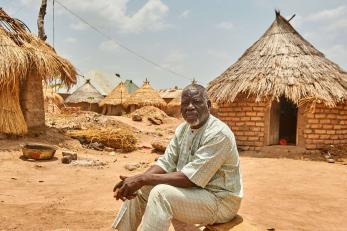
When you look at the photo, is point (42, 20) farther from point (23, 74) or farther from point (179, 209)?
point (179, 209)

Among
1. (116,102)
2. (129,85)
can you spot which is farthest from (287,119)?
(129,85)

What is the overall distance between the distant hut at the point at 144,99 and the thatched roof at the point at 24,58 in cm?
1418

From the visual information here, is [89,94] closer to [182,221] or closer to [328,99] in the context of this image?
[328,99]

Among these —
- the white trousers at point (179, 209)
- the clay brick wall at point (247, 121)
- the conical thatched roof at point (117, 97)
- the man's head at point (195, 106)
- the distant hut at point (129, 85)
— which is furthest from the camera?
the distant hut at point (129, 85)

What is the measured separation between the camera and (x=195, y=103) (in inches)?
112

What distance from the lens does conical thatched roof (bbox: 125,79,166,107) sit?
25.7 meters

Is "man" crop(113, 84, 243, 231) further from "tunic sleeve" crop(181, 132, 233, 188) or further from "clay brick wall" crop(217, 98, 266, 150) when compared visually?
"clay brick wall" crop(217, 98, 266, 150)

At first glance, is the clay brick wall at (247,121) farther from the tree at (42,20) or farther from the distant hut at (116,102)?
the distant hut at (116,102)

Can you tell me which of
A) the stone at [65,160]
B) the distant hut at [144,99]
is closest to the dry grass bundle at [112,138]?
the stone at [65,160]

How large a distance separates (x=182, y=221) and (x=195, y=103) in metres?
0.94

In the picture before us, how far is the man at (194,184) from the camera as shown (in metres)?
2.50

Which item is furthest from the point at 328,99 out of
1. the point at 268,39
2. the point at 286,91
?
the point at 268,39

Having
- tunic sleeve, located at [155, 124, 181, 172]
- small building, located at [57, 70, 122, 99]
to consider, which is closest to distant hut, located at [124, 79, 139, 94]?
small building, located at [57, 70, 122, 99]

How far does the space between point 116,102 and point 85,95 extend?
3.40 metres
